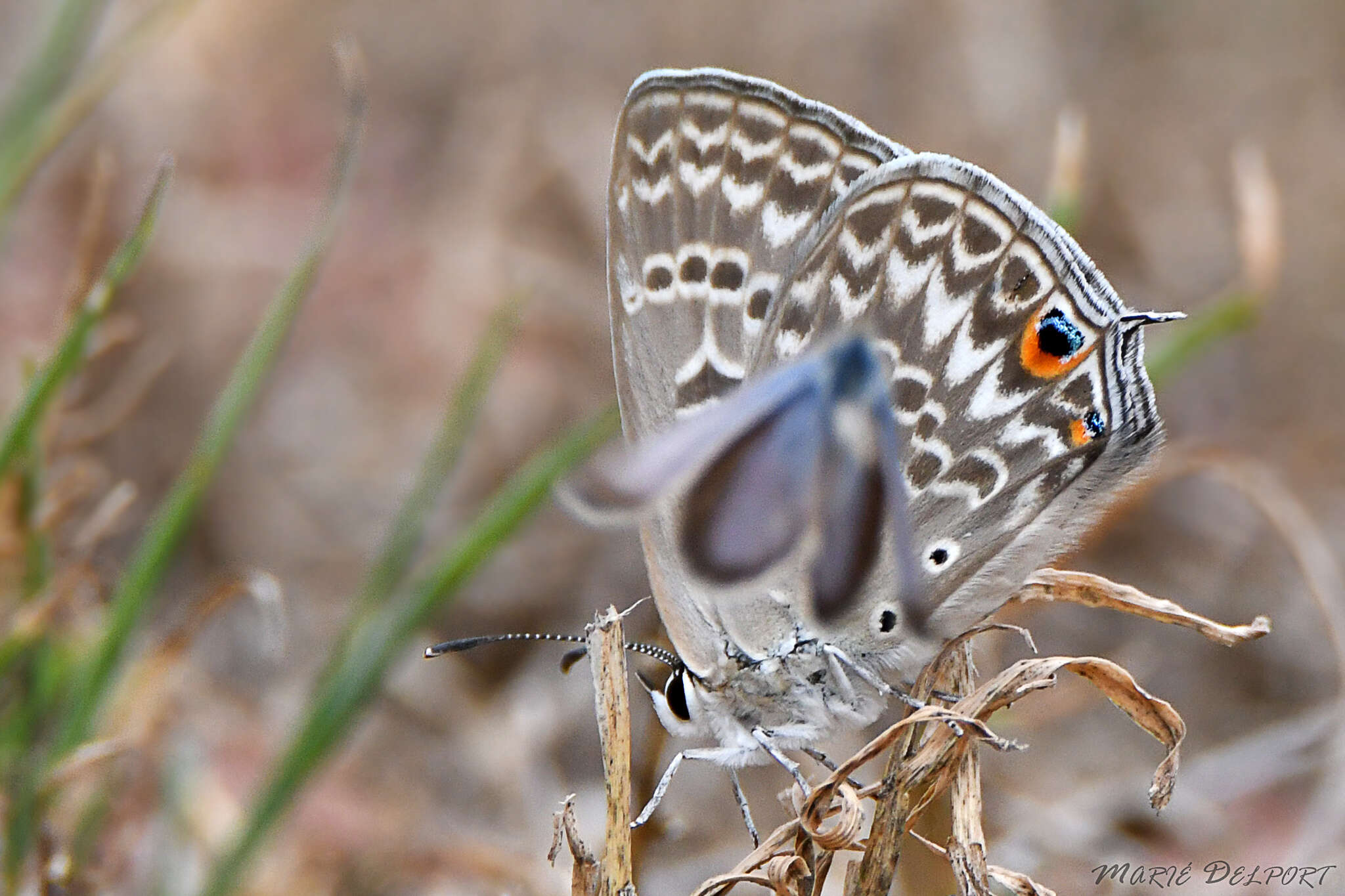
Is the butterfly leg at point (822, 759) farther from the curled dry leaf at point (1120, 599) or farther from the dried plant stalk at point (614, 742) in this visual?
the dried plant stalk at point (614, 742)

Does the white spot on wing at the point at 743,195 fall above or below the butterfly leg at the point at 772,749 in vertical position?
above

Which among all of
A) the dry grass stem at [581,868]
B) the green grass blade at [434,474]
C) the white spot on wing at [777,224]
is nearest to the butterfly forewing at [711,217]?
the white spot on wing at [777,224]

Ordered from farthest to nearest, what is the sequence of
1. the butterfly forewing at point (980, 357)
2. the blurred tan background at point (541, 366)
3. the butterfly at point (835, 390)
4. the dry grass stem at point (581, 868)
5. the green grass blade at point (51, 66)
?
1. the blurred tan background at point (541, 366)
2. the green grass blade at point (51, 66)
3. the butterfly forewing at point (980, 357)
4. the butterfly at point (835, 390)
5. the dry grass stem at point (581, 868)

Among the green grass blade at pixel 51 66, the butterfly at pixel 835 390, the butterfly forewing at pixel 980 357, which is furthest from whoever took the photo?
the green grass blade at pixel 51 66

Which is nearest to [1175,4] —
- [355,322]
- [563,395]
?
[563,395]

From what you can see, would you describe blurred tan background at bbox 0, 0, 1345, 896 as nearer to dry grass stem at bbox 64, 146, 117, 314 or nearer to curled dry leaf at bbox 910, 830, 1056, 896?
dry grass stem at bbox 64, 146, 117, 314

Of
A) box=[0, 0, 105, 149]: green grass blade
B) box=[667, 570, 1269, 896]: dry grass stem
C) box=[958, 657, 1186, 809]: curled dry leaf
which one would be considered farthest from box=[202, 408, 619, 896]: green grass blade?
box=[0, 0, 105, 149]: green grass blade
